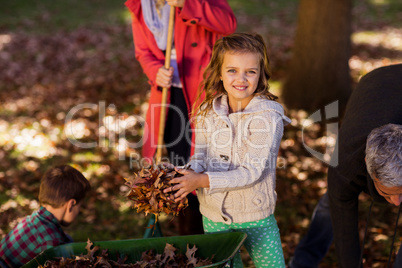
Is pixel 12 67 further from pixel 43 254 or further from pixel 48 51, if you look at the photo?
pixel 43 254

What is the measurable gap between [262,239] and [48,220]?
1610 mm

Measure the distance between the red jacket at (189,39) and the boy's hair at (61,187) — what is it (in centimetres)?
81

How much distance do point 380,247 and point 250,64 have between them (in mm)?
2755

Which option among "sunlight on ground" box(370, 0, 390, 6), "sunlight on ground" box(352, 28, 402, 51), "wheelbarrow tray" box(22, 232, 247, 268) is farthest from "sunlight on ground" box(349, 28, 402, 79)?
"wheelbarrow tray" box(22, 232, 247, 268)

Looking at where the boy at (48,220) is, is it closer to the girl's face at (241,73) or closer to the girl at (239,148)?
the girl at (239,148)

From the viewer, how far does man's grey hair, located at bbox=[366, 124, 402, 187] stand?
Answer: 2.35 m

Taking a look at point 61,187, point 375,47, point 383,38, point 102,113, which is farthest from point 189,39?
point 383,38

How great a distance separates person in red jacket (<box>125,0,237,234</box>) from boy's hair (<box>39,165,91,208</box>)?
2.27 feet

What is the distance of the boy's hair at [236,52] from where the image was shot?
2754 millimetres

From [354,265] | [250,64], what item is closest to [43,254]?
[250,64]

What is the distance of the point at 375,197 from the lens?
283 cm

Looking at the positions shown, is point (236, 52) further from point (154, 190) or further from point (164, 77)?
point (154, 190)

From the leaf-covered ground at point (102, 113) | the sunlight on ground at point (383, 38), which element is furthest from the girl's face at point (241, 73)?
the sunlight on ground at point (383, 38)

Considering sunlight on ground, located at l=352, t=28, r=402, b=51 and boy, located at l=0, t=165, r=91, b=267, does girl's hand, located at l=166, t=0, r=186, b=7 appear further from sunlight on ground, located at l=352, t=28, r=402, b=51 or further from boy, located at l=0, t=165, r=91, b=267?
sunlight on ground, located at l=352, t=28, r=402, b=51
